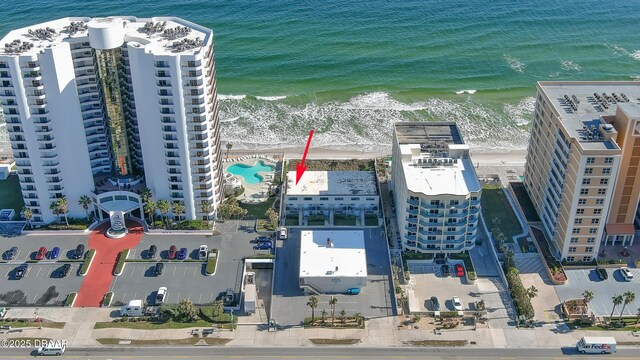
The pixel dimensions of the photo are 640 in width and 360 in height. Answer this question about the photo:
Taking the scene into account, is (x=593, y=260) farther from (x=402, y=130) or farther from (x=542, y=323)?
(x=402, y=130)

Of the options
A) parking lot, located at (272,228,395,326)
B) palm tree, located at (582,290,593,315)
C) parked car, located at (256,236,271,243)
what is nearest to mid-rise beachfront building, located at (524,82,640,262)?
palm tree, located at (582,290,593,315)

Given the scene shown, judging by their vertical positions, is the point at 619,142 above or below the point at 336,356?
above

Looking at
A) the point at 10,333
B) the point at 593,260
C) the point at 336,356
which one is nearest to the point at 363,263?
the point at 336,356

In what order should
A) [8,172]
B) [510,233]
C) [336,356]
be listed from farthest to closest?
[8,172], [510,233], [336,356]

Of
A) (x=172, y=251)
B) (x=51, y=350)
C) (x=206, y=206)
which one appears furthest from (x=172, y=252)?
(x=51, y=350)

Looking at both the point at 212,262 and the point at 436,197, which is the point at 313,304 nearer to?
the point at 212,262

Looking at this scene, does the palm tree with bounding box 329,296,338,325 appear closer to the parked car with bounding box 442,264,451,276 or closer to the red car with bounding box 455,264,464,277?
the parked car with bounding box 442,264,451,276
